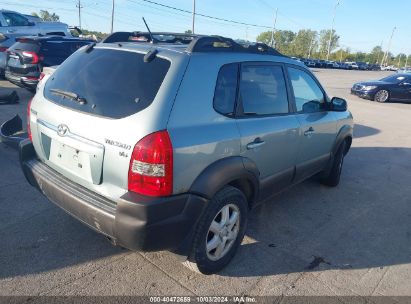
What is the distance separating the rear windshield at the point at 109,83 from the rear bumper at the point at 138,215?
61 cm

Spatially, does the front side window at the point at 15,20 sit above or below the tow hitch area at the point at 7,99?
above

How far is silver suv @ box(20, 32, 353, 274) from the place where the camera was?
2.33 meters

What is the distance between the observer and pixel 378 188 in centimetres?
533

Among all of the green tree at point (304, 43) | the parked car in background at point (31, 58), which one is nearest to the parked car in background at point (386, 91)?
the parked car in background at point (31, 58)

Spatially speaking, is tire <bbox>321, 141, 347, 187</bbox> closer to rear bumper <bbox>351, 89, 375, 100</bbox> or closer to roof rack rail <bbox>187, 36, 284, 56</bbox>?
roof rack rail <bbox>187, 36, 284, 56</bbox>

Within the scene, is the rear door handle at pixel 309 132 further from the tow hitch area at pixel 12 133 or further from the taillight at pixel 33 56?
the taillight at pixel 33 56

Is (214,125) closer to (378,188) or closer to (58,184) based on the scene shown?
(58,184)

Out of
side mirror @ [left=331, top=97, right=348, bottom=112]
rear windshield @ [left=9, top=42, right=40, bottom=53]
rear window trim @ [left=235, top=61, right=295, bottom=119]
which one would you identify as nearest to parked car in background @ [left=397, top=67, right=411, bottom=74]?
side mirror @ [left=331, top=97, right=348, bottom=112]

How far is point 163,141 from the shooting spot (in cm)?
228

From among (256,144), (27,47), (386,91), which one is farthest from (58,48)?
(386,91)

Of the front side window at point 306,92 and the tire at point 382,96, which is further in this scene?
the tire at point 382,96

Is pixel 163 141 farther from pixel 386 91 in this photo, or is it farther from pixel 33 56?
pixel 386 91

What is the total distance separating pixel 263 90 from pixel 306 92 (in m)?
1.02

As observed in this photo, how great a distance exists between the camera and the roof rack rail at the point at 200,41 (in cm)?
278
